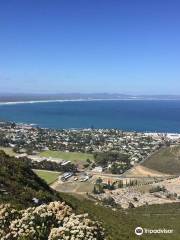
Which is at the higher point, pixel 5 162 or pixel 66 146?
pixel 5 162

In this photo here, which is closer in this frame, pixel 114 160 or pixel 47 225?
pixel 47 225

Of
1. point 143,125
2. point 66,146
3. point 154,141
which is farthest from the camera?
point 143,125

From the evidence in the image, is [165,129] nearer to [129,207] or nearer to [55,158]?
[55,158]

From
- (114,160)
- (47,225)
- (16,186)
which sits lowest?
(114,160)

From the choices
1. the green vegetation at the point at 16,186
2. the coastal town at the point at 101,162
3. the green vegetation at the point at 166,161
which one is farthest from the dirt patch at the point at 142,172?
the green vegetation at the point at 16,186

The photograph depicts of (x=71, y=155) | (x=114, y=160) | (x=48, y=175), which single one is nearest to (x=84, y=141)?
(x=71, y=155)

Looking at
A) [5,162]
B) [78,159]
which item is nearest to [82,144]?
[78,159]

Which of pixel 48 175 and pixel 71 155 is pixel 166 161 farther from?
pixel 48 175
